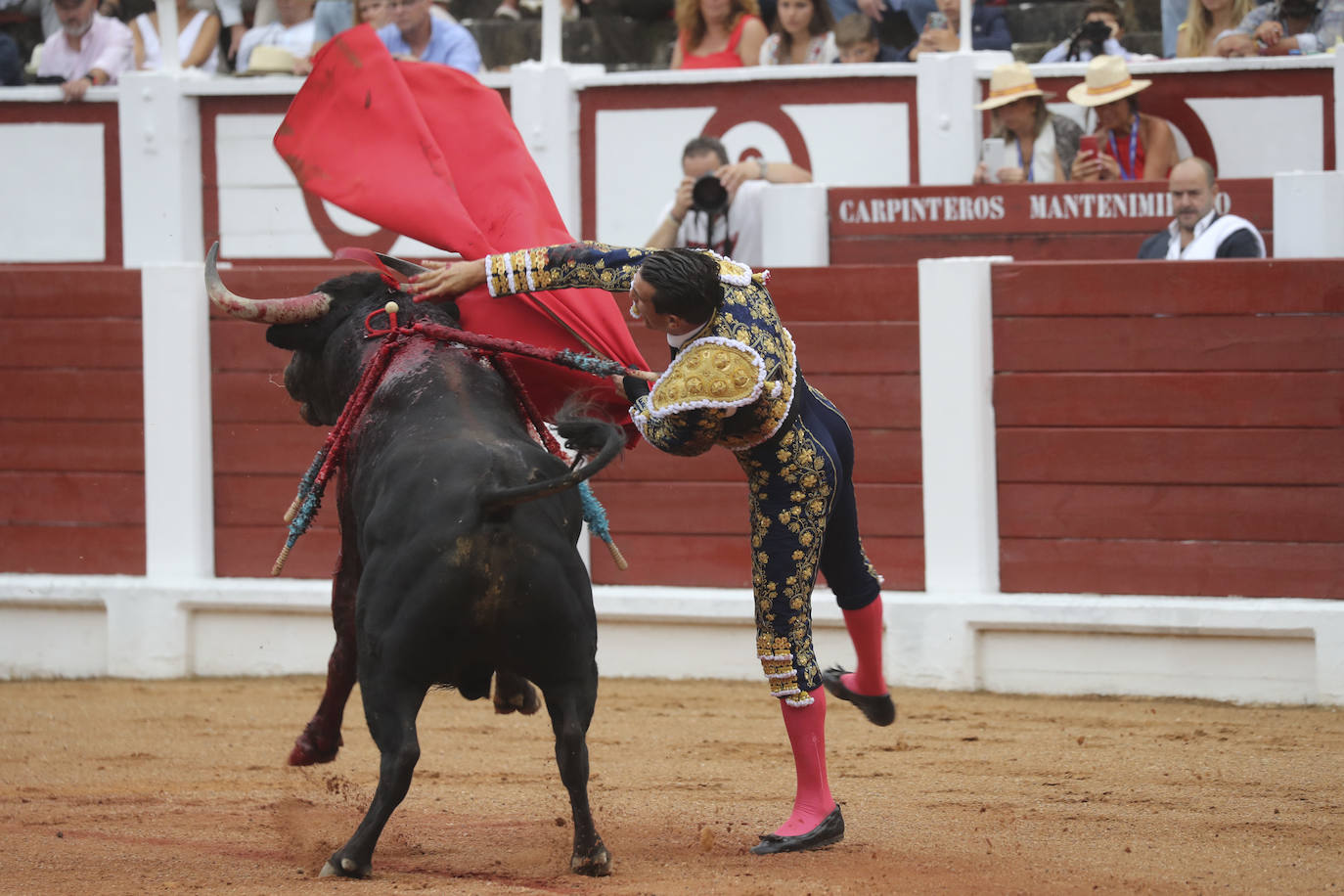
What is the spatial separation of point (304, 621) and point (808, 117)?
3.15 m

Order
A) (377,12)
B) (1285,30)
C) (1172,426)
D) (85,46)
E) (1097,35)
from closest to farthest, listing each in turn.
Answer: (1172,426)
(1285,30)
(1097,35)
(377,12)
(85,46)

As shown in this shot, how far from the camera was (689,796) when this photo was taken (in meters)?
4.41

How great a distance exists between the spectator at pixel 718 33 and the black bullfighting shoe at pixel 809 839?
496 centimetres

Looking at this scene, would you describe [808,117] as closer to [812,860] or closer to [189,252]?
[189,252]

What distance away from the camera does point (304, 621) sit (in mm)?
6453

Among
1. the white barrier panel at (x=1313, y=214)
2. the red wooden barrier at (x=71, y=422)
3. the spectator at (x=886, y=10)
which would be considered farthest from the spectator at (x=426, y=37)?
the white barrier panel at (x=1313, y=214)

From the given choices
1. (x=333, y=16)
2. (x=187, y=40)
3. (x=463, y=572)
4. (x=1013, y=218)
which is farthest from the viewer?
(x=187, y=40)

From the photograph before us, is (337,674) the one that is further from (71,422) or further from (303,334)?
(71,422)

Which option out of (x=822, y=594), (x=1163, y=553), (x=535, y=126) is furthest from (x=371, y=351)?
(x=535, y=126)

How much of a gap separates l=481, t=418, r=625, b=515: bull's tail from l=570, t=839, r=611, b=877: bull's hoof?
27.5 inches

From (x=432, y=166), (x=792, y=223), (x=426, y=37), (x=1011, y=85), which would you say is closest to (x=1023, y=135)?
(x=1011, y=85)

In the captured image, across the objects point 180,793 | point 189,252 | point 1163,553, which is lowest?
point 180,793

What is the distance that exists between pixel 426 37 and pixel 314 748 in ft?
15.8

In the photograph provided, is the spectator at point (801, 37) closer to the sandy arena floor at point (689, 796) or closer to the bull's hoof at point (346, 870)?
the sandy arena floor at point (689, 796)
